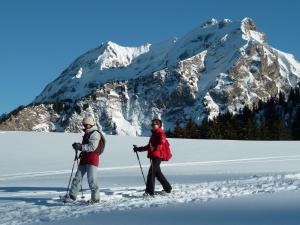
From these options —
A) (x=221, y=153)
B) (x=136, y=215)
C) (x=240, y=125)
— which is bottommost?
(x=136, y=215)

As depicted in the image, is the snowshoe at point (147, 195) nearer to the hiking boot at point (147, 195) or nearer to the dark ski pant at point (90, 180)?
the hiking boot at point (147, 195)

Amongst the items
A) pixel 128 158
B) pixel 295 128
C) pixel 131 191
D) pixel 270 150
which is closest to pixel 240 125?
pixel 295 128

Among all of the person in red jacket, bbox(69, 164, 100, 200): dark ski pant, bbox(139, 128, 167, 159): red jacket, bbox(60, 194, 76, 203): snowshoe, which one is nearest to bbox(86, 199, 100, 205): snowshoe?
bbox(69, 164, 100, 200): dark ski pant

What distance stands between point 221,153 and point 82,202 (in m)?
21.1

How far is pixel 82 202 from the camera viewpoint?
37.5ft

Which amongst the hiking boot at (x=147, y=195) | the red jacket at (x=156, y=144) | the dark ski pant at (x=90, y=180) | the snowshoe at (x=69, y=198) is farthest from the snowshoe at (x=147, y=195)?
the snowshoe at (x=69, y=198)

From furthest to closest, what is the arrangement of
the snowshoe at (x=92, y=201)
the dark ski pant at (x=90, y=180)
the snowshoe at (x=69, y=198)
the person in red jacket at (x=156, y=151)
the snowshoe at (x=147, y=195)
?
the person in red jacket at (x=156, y=151) → the snowshoe at (x=147, y=195) → the snowshoe at (x=69, y=198) → the dark ski pant at (x=90, y=180) → the snowshoe at (x=92, y=201)

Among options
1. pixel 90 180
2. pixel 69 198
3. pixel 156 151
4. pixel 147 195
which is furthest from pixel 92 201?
pixel 156 151

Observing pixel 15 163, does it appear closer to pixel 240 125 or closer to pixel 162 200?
pixel 162 200

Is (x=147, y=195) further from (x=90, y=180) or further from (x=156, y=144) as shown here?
(x=90, y=180)

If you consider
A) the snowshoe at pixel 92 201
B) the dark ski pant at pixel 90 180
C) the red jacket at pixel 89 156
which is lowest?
the snowshoe at pixel 92 201

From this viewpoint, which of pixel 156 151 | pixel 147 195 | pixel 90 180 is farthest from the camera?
pixel 156 151

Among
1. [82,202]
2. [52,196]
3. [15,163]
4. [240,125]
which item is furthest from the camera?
[240,125]

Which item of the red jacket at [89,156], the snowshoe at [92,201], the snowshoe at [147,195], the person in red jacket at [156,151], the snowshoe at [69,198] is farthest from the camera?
the person in red jacket at [156,151]
